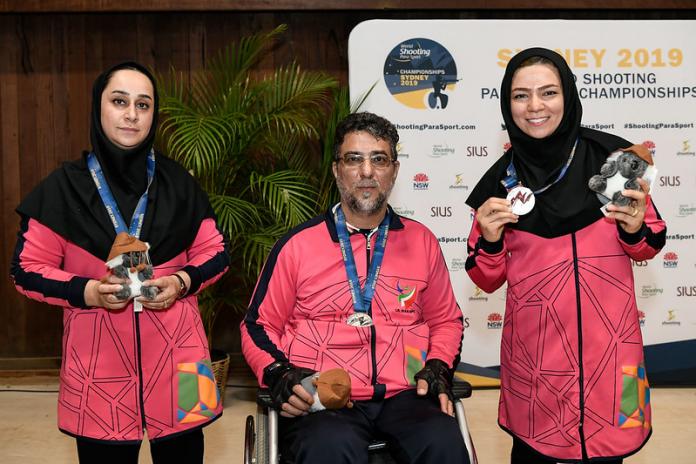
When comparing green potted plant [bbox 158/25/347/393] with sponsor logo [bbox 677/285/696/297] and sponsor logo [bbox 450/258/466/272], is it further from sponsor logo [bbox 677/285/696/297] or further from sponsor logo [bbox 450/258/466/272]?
sponsor logo [bbox 677/285/696/297]

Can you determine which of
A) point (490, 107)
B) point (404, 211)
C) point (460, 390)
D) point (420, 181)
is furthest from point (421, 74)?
point (460, 390)

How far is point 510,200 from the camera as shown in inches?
81.9

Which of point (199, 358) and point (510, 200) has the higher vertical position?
point (510, 200)

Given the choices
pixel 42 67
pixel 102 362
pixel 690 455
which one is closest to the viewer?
pixel 102 362

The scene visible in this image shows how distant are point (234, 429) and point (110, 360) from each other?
199 centimetres

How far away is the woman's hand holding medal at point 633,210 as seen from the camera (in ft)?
6.41

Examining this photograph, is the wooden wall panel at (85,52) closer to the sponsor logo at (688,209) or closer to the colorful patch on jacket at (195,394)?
the sponsor logo at (688,209)

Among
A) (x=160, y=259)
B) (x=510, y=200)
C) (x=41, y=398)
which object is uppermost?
(x=510, y=200)

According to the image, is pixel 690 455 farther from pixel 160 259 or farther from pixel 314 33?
pixel 314 33

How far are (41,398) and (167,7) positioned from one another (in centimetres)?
256

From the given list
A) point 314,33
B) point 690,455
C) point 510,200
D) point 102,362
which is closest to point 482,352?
point 690,455

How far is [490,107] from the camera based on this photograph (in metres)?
4.55

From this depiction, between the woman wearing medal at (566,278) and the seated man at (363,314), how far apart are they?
29cm

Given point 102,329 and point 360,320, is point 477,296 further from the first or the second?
point 102,329
